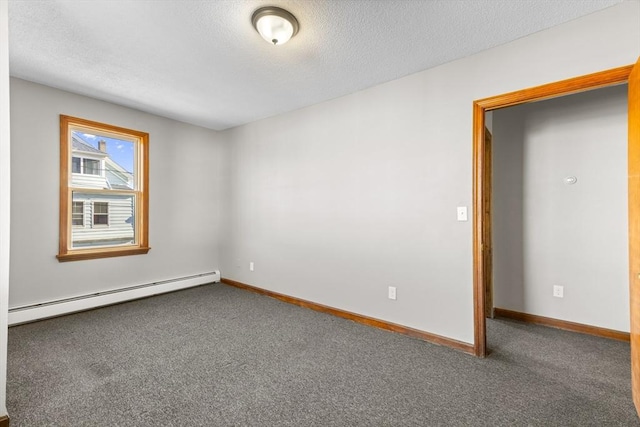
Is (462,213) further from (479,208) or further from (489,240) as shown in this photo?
(489,240)

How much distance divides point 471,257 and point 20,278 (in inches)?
172

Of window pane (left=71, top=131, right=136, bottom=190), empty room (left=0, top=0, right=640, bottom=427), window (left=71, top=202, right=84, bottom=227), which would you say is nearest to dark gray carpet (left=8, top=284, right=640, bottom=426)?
empty room (left=0, top=0, right=640, bottom=427)

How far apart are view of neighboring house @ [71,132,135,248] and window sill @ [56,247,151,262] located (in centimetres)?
13

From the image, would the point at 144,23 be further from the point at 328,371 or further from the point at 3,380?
the point at 328,371

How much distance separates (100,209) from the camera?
3.63 meters

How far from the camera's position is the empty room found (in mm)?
1821

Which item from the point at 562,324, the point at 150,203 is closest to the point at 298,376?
the point at 562,324

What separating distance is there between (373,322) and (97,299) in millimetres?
3201

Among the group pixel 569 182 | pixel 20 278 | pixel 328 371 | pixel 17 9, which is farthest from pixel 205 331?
pixel 569 182

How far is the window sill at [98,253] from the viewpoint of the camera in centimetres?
326

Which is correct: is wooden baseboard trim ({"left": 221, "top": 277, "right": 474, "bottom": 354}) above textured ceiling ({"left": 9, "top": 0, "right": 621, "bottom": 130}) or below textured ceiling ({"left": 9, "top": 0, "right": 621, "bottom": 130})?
below

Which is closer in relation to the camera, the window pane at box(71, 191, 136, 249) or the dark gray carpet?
the dark gray carpet

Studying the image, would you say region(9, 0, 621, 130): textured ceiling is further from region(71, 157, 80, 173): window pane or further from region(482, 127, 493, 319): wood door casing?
region(482, 127, 493, 319): wood door casing

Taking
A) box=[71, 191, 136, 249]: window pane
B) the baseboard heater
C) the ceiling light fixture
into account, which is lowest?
the baseboard heater
